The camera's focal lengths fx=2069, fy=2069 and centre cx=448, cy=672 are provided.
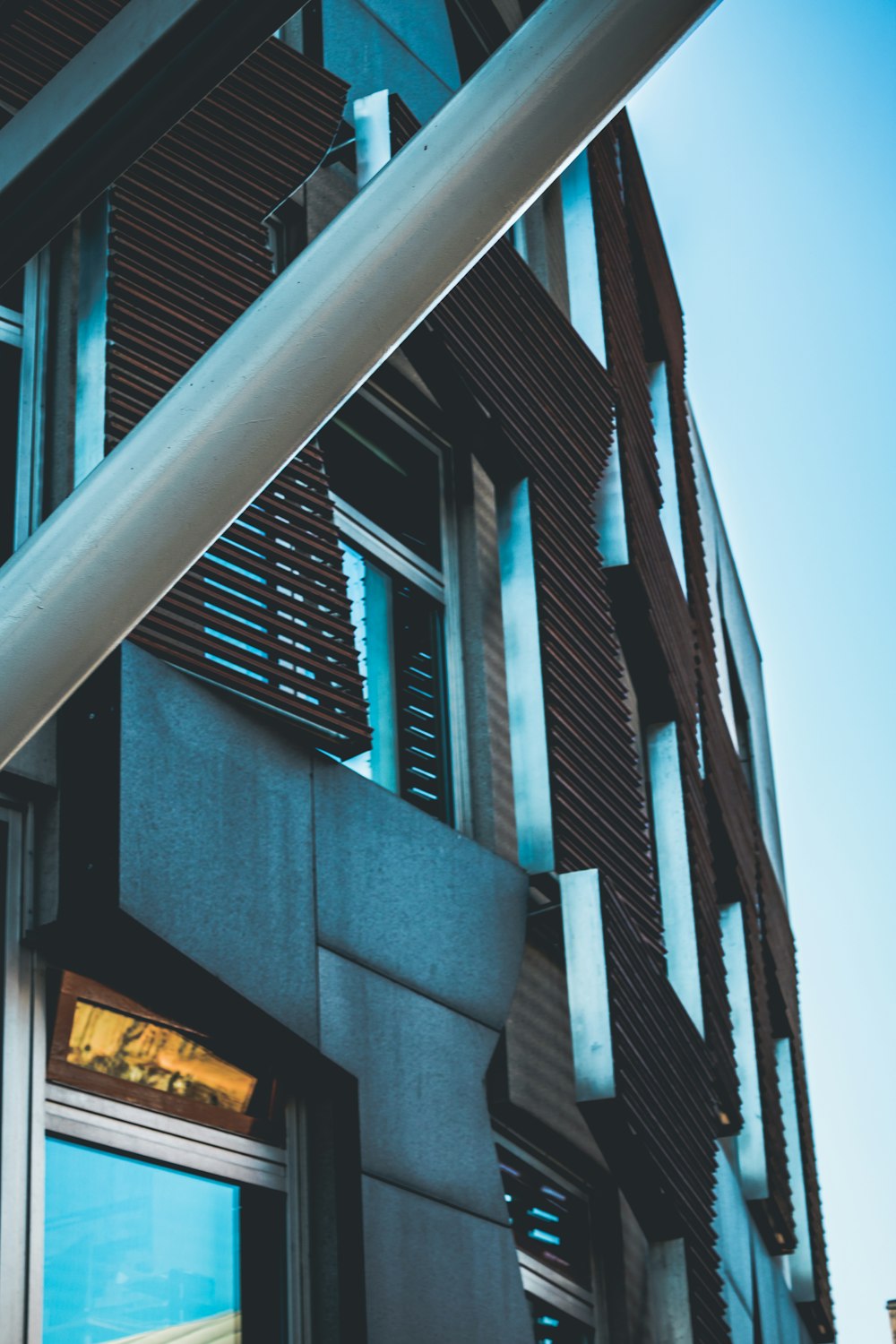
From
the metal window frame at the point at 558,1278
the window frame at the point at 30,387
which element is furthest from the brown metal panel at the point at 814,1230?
the window frame at the point at 30,387

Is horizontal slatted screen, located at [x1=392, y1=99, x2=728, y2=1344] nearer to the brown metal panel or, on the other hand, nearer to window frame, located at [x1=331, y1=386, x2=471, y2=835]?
window frame, located at [x1=331, y1=386, x2=471, y2=835]

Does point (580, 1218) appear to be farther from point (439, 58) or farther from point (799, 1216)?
point (799, 1216)

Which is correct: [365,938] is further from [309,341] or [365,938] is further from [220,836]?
[309,341]

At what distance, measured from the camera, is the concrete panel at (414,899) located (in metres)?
8.56

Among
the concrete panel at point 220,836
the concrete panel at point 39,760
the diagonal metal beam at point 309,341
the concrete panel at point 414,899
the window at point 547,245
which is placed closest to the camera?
the diagonal metal beam at point 309,341

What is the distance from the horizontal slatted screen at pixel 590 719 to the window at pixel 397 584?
0.54m

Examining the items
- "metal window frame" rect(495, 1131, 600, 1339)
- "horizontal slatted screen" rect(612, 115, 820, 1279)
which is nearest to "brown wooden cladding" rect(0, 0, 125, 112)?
"metal window frame" rect(495, 1131, 600, 1339)

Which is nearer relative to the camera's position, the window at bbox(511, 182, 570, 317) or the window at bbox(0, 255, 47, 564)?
the window at bbox(0, 255, 47, 564)

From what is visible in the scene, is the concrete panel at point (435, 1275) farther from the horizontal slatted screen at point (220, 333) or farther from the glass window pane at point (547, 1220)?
the horizontal slatted screen at point (220, 333)

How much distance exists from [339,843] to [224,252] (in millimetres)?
2563

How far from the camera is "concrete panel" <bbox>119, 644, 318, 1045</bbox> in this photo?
7199mm

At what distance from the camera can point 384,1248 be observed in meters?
7.97

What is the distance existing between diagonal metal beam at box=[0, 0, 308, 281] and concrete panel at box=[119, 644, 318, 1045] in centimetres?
411

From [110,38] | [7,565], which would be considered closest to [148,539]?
[7,565]
